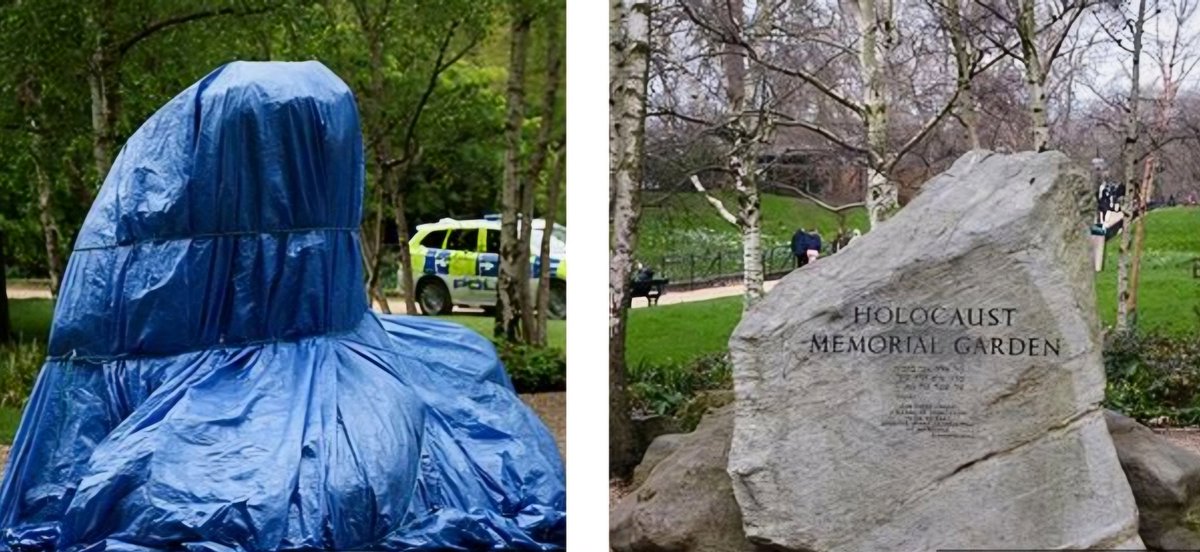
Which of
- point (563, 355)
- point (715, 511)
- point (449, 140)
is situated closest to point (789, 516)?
point (715, 511)

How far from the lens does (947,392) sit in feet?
20.4

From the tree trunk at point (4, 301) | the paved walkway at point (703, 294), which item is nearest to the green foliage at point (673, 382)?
the paved walkway at point (703, 294)

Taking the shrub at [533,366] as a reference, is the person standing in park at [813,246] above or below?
above

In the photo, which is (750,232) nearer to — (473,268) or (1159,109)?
(1159,109)

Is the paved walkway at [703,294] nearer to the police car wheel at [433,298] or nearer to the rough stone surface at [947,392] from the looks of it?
the rough stone surface at [947,392]

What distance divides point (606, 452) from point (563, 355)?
193 cm

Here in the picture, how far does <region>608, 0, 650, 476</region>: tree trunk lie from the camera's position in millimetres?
6758

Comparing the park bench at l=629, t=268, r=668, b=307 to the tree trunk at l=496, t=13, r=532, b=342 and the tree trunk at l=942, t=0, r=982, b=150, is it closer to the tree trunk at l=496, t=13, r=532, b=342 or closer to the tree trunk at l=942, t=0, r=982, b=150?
the tree trunk at l=942, t=0, r=982, b=150

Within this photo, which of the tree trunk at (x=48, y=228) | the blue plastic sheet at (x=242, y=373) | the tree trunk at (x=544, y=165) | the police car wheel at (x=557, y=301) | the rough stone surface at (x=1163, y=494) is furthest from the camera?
the police car wheel at (x=557, y=301)

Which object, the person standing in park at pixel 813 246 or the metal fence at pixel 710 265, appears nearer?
the person standing in park at pixel 813 246

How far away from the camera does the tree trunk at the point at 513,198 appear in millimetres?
8469

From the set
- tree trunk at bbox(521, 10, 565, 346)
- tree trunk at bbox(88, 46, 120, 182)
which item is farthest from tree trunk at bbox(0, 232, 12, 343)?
tree trunk at bbox(521, 10, 565, 346)

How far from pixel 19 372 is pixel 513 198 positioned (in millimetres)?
2498

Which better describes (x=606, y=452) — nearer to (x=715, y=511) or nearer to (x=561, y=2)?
(x=715, y=511)
